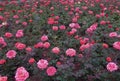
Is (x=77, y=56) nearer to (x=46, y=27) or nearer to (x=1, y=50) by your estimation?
(x=1, y=50)

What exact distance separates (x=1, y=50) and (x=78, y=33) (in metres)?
1.15

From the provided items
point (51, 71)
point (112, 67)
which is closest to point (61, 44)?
point (51, 71)

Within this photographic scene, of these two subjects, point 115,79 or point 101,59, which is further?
point 101,59

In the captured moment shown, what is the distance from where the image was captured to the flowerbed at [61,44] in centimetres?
262

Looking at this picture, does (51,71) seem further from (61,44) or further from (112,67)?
(61,44)

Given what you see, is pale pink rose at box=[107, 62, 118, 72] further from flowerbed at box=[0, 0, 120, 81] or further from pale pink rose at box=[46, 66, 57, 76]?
pale pink rose at box=[46, 66, 57, 76]

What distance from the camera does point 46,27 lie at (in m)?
3.97

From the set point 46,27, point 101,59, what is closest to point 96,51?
point 101,59

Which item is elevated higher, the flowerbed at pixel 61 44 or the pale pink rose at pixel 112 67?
the pale pink rose at pixel 112 67

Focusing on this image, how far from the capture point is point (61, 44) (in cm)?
330

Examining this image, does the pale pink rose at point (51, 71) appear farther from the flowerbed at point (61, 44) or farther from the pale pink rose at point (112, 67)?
the pale pink rose at point (112, 67)

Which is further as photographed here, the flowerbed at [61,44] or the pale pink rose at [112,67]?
the flowerbed at [61,44]

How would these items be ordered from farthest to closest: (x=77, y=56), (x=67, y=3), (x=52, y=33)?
(x=67, y=3)
(x=52, y=33)
(x=77, y=56)

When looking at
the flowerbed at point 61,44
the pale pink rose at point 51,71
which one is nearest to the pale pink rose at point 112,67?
the flowerbed at point 61,44
